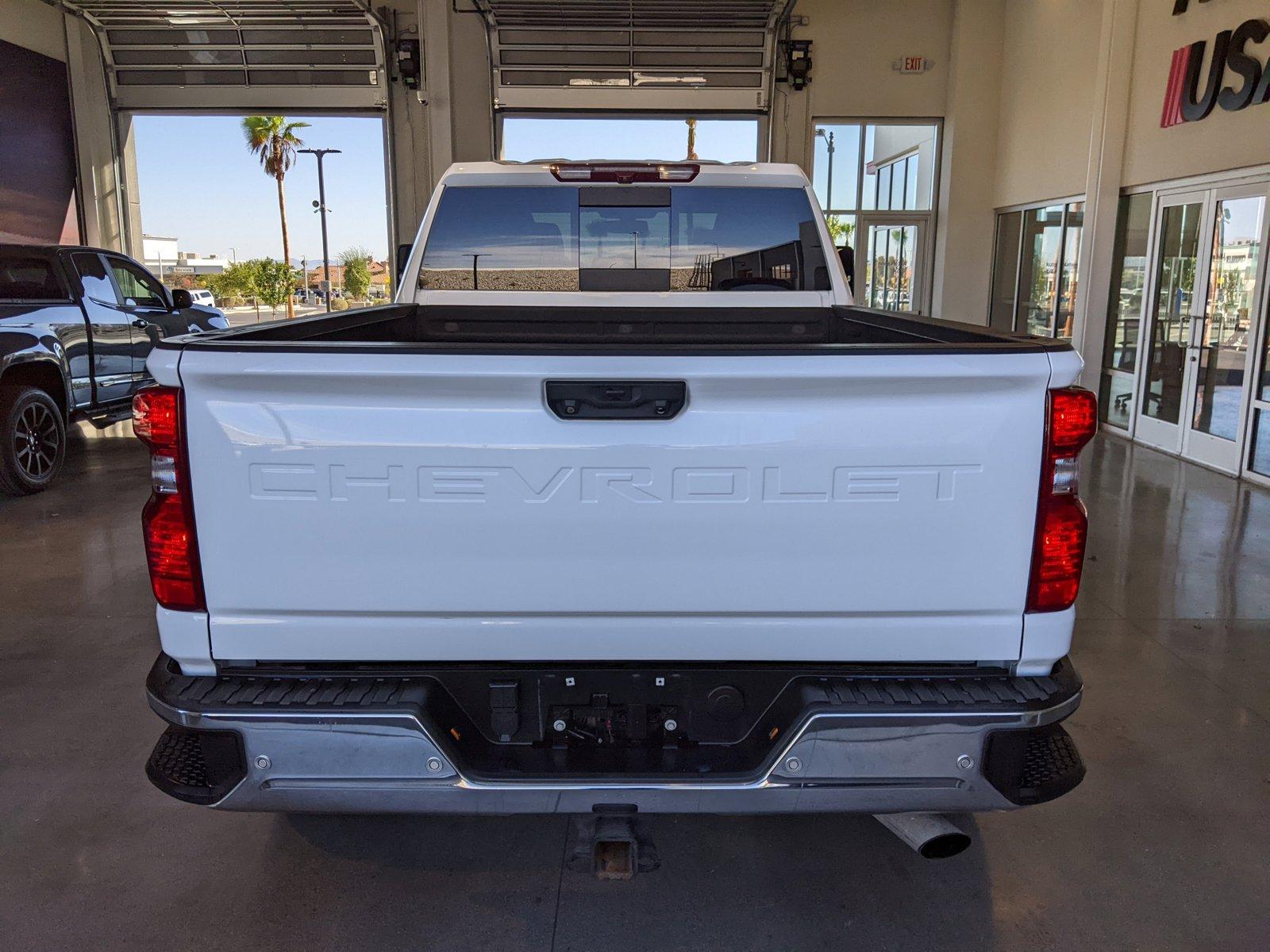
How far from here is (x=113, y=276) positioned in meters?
8.59

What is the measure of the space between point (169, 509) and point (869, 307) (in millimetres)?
3150

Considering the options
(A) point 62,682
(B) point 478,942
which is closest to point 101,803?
(A) point 62,682

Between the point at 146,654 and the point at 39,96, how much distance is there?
43.1 feet

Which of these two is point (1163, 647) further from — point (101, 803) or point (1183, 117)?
point (1183, 117)

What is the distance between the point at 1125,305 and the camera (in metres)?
10.5

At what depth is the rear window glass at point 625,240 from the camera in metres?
3.82

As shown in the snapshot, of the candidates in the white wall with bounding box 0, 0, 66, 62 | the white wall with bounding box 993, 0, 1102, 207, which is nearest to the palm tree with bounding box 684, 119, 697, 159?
the white wall with bounding box 993, 0, 1102, 207

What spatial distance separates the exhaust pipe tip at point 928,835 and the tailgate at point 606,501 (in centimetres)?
54

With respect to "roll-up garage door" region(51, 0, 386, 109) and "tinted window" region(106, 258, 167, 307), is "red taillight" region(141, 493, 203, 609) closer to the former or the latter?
"tinted window" region(106, 258, 167, 307)

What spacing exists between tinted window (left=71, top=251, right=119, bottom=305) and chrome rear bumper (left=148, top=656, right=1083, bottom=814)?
293 inches

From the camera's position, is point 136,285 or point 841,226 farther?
point 841,226

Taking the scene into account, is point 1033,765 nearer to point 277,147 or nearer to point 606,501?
point 606,501

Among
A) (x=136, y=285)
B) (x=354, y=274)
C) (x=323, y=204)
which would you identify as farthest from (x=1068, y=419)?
(x=354, y=274)

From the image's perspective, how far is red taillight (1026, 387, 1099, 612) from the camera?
1948mm
